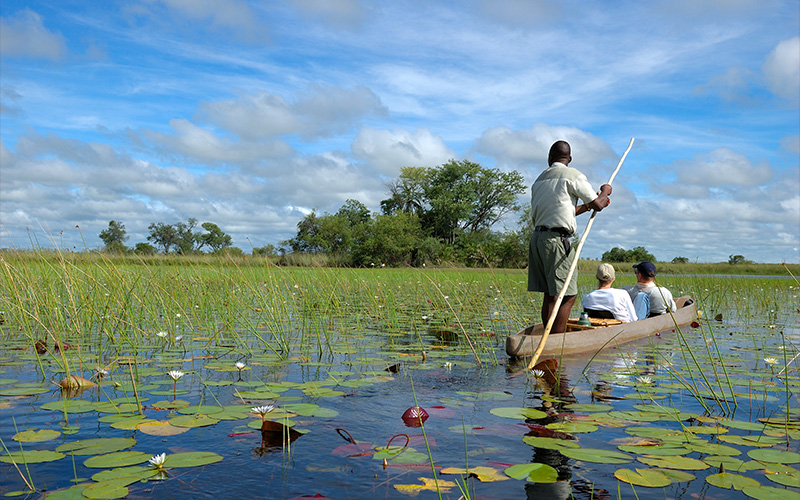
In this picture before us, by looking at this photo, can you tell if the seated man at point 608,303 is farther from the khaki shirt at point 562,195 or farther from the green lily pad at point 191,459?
the green lily pad at point 191,459

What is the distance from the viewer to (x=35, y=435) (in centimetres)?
262

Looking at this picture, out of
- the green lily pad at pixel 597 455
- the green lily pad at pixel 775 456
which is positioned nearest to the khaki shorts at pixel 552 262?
the green lily pad at pixel 775 456

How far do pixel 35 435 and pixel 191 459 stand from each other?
945 mm

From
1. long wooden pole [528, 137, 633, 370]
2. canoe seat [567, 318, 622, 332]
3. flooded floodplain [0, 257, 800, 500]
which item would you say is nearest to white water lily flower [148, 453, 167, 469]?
flooded floodplain [0, 257, 800, 500]

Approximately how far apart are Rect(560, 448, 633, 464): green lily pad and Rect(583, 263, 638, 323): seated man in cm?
439

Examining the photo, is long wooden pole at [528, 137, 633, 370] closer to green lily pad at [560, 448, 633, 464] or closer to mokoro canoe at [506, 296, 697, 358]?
mokoro canoe at [506, 296, 697, 358]

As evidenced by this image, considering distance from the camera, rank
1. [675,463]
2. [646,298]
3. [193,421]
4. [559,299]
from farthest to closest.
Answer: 1. [646,298]
2. [559,299]
3. [193,421]
4. [675,463]

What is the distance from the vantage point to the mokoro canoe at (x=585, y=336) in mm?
5145

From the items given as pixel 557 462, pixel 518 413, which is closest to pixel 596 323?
pixel 518 413

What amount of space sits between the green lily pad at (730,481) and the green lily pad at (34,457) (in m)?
2.84

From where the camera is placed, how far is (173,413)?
3.02m

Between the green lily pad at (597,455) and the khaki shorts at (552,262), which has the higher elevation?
the khaki shorts at (552,262)

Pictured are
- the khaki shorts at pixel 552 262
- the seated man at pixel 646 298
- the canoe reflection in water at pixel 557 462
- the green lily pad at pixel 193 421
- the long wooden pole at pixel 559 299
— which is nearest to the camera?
the canoe reflection in water at pixel 557 462

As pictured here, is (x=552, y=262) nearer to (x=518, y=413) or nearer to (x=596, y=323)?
(x=596, y=323)
